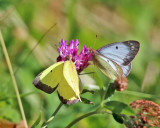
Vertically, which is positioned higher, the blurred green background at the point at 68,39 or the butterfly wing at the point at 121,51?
the butterfly wing at the point at 121,51

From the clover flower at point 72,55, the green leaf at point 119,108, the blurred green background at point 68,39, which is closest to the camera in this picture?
the green leaf at point 119,108

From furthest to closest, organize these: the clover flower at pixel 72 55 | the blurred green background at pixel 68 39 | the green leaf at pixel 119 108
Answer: the blurred green background at pixel 68 39
the clover flower at pixel 72 55
the green leaf at pixel 119 108

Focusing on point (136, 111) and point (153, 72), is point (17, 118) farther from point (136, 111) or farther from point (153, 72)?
point (153, 72)

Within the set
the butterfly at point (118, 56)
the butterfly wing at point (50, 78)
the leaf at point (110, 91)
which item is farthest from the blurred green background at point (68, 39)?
the butterfly wing at point (50, 78)

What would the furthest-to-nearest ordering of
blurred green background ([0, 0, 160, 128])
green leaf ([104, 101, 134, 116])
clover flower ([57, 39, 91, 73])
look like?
blurred green background ([0, 0, 160, 128])
clover flower ([57, 39, 91, 73])
green leaf ([104, 101, 134, 116])

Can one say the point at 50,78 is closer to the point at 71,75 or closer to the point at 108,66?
the point at 71,75

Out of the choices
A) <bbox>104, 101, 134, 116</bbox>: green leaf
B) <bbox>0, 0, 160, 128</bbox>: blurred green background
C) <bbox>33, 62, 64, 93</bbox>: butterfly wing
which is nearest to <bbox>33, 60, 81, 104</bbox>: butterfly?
<bbox>33, 62, 64, 93</bbox>: butterfly wing

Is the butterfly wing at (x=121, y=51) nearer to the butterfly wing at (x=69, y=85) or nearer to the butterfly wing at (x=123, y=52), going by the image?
the butterfly wing at (x=123, y=52)

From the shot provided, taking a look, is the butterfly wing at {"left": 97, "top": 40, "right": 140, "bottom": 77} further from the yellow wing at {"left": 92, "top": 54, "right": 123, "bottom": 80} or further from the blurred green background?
Result: the blurred green background

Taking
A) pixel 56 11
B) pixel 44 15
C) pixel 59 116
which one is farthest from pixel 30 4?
pixel 59 116
